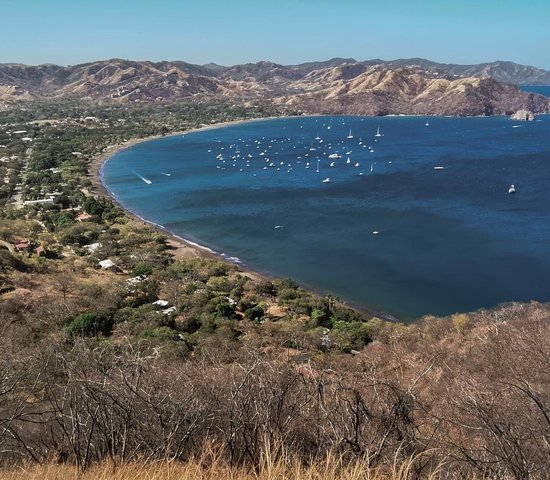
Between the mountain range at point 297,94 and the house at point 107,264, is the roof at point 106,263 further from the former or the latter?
the mountain range at point 297,94

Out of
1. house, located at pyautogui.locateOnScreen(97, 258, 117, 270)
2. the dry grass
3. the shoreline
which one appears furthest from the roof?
the dry grass

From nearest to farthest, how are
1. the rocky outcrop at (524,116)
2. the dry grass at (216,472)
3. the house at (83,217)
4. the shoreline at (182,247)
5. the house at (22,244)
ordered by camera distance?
1. the dry grass at (216,472)
2. the shoreline at (182,247)
3. the house at (22,244)
4. the house at (83,217)
5. the rocky outcrop at (524,116)

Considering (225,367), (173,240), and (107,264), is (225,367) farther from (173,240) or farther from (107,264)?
(173,240)

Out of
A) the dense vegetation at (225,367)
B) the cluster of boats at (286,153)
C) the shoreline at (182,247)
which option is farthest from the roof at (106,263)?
the cluster of boats at (286,153)

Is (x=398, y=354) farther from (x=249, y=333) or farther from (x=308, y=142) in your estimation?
(x=308, y=142)

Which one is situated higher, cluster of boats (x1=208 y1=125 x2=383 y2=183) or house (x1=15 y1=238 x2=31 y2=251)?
cluster of boats (x1=208 y1=125 x2=383 y2=183)

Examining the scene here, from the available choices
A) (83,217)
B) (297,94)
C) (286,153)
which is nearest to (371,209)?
(83,217)

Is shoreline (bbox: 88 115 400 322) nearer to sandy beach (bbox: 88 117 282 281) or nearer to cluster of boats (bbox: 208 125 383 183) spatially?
sandy beach (bbox: 88 117 282 281)
